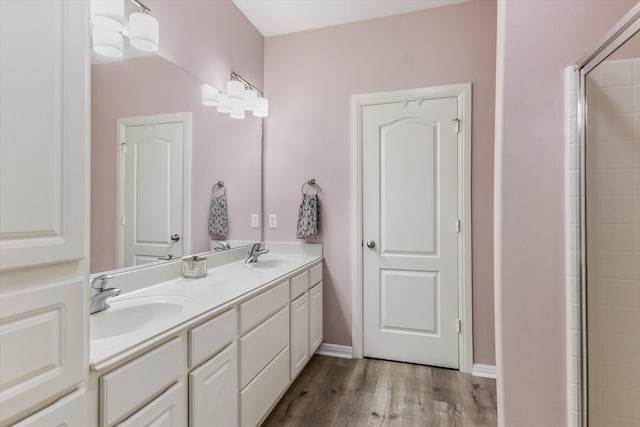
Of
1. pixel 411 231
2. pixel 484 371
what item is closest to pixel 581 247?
pixel 411 231

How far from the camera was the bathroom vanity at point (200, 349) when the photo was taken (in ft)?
3.10

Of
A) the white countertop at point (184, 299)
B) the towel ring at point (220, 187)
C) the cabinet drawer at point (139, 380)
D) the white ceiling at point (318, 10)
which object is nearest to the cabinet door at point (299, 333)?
the white countertop at point (184, 299)

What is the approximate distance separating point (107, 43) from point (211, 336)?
4.32ft

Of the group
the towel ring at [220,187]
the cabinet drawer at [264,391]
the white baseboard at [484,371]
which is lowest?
the white baseboard at [484,371]

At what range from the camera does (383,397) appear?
2.14m

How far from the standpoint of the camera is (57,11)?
77cm

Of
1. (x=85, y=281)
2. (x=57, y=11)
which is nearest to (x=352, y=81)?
(x=57, y=11)

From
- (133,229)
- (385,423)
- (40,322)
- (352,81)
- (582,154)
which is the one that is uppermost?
(352,81)

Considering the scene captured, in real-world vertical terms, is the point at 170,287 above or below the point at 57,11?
below

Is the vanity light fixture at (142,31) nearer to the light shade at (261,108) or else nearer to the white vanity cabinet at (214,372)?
the light shade at (261,108)

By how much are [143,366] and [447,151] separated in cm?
230

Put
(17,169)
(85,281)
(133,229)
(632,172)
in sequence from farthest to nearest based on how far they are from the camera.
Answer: (133,229) → (632,172) → (85,281) → (17,169)

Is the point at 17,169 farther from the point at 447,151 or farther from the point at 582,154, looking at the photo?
the point at 447,151

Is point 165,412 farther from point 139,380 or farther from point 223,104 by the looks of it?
point 223,104
